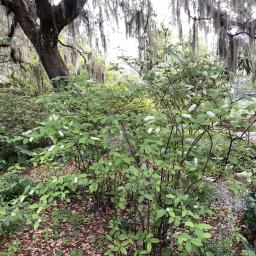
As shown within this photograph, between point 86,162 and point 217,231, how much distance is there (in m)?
1.43

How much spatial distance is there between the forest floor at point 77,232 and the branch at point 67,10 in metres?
3.15

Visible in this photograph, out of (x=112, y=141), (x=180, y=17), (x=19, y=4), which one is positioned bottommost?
(x=112, y=141)

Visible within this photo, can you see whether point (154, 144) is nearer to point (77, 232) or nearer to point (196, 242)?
point (196, 242)

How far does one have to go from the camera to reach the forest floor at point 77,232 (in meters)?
2.96

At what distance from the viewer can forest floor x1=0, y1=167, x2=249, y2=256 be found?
2.96m

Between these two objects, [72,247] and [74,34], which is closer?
[72,247]

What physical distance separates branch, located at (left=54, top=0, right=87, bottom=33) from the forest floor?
3154 millimetres

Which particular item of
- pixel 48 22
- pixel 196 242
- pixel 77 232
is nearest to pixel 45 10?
pixel 48 22

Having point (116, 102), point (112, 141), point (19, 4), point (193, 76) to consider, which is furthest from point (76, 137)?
point (19, 4)

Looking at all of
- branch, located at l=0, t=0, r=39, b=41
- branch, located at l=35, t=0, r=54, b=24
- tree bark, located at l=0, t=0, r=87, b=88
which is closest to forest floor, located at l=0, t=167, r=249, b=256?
tree bark, located at l=0, t=0, r=87, b=88

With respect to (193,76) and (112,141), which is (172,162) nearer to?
(112,141)

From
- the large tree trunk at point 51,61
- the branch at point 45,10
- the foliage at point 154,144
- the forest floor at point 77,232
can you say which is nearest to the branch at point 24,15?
the large tree trunk at point 51,61

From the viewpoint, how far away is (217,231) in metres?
3.14

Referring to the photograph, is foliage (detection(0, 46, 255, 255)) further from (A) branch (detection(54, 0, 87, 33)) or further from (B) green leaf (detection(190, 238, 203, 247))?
(A) branch (detection(54, 0, 87, 33))
